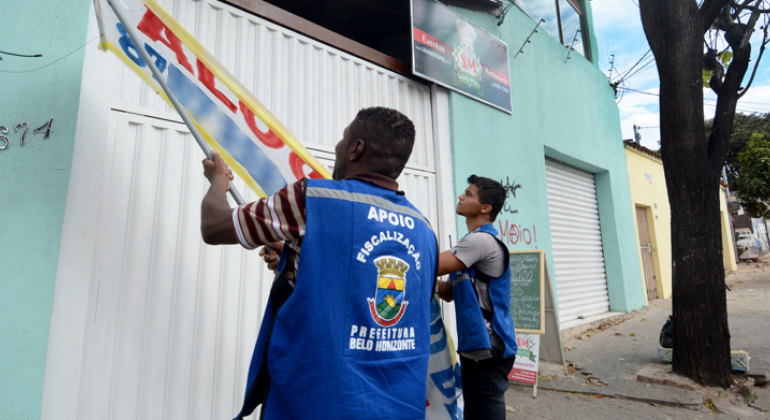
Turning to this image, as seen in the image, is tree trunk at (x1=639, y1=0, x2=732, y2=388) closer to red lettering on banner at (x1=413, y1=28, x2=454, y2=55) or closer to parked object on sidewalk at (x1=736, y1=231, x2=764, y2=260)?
red lettering on banner at (x1=413, y1=28, x2=454, y2=55)

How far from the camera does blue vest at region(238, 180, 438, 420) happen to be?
1.15 metres

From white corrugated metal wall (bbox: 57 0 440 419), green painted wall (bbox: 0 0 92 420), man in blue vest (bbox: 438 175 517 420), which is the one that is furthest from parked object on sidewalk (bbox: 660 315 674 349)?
green painted wall (bbox: 0 0 92 420)

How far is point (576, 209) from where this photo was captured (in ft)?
26.8

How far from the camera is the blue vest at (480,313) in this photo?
7.35 ft

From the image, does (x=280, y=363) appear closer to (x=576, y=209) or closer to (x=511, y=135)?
(x=511, y=135)

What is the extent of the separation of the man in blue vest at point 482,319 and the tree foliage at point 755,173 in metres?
15.0

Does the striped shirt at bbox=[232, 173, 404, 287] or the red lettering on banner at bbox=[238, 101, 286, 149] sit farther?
the red lettering on banner at bbox=[238, 101, 286, 149]

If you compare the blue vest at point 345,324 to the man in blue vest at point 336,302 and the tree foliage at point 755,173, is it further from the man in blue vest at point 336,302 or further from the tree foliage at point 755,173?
the tree foliage at point 755,173

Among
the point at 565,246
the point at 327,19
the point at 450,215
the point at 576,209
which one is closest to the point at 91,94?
the point at 450,215

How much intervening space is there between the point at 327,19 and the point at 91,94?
14.8 feet

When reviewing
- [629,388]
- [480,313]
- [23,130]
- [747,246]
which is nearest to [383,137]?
[480,313]

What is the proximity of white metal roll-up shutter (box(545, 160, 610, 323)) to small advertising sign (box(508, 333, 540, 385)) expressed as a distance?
2.61m

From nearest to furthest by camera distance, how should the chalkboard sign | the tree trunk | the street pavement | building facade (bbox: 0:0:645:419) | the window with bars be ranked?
building facade (bbox: 0:0:645:419) < the street pavement < the tree trunk < the chalkboard sign < the window with bars

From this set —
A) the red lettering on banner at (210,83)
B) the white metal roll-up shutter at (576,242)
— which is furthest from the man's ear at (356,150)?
the white metal roll-up shutter at (576,242)
